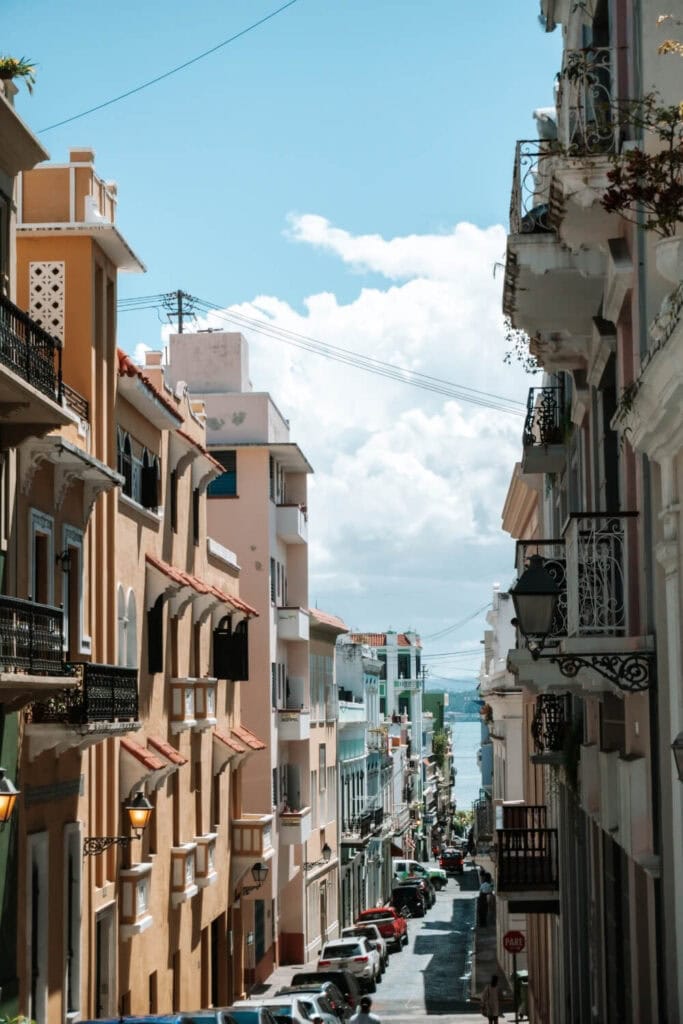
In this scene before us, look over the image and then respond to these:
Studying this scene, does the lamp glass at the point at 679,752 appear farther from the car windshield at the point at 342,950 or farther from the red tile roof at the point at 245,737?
the car windshield at the point at 342,950

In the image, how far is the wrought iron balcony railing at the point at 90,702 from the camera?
712 inches

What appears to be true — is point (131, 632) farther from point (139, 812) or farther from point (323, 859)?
point (323, 859)

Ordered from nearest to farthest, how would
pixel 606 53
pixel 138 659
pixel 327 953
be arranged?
1. pixel 606 53
2. pixel 138 659
3. pixel 327 953

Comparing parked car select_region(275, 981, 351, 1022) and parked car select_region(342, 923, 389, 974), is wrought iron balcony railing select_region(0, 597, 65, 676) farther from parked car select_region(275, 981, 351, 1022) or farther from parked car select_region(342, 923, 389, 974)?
parked car select_region(342, 923, 389, 974)

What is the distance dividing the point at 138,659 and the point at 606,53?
553 inches

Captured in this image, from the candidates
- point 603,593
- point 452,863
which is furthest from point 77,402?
point 452,863

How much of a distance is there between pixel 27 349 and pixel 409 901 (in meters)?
55.8

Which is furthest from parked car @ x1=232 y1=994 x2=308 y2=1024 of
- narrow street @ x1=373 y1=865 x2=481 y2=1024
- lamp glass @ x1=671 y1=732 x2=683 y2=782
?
lamp glass @ x1=671 y1=732 x2=683 y2=782

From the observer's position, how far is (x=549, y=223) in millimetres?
12641

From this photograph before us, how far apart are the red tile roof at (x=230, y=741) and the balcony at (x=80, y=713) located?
43.4 ft

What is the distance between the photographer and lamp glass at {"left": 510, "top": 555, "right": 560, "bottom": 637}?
12805 millimetres

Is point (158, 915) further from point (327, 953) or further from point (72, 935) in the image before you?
point (327, 953)

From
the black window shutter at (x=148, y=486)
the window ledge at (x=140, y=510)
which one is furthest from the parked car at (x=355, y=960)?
the black window shutter at (x=148, y=486)

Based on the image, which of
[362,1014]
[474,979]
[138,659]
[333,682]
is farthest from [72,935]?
[333,682]
